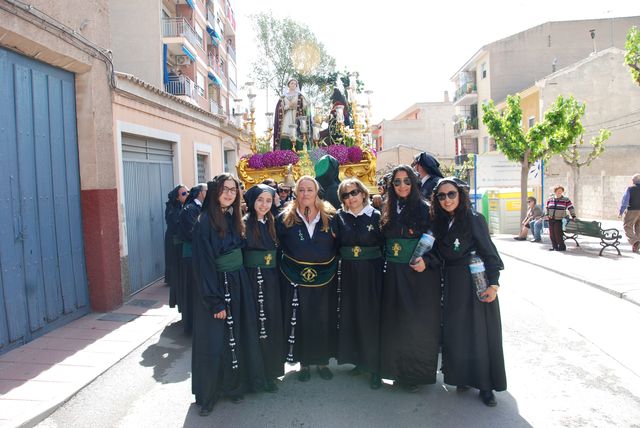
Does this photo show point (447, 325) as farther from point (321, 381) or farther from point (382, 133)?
point (382, 133)

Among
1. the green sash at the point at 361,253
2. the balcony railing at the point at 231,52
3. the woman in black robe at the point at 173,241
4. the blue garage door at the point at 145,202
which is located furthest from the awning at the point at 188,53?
the green sash at the point at 361,253

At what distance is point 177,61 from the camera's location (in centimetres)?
2505

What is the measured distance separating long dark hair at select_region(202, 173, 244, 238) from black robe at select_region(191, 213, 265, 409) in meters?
0.04

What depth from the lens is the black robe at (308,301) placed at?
14.8ft

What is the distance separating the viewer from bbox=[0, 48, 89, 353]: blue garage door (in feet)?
18.2

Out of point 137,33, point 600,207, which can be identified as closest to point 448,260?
point 137,33

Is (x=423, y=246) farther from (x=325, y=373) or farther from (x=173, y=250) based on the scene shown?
(x=173, y=250)

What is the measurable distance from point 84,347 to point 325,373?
2902 millimetres

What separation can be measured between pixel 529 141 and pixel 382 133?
35.1 m

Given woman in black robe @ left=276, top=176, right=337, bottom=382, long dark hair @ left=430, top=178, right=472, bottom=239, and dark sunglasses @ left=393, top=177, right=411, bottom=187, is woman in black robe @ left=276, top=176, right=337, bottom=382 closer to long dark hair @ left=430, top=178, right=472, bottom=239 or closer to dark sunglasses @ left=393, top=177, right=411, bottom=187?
dark sunglasses @ left=393, top=177, right=411, bottom=187

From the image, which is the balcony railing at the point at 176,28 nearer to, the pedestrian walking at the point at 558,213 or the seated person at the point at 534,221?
the seated person at the point at 534,221

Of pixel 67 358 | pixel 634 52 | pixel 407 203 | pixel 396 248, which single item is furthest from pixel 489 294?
pixel 634 52

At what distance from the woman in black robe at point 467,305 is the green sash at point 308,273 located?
1.02 meters

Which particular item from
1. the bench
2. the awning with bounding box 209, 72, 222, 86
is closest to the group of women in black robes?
the bench
